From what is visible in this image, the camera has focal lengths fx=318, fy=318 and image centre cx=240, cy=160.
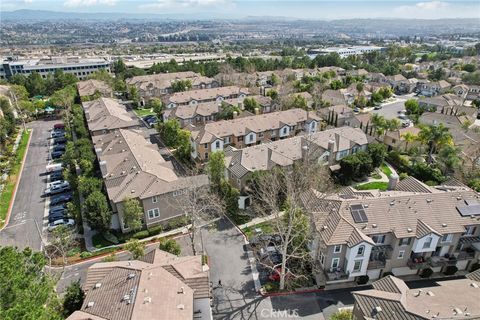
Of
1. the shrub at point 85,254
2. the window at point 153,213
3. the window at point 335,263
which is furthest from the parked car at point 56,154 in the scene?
the window at point 335,263

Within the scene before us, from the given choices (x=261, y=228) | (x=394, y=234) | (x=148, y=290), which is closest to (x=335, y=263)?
(x=394, y=234)

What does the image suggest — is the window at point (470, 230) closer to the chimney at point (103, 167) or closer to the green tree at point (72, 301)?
the green tree at point (72, 301)

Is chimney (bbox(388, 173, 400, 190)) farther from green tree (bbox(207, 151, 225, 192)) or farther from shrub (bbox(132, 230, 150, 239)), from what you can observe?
shrub (bbox(132, 230, 150, 239))

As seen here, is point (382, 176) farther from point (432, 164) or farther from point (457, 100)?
point (457, 100)

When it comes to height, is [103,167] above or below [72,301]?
above

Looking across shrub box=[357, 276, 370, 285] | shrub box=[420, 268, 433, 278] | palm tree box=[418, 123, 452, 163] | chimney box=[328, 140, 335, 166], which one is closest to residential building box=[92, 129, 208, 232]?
shrub box=[357, 276, 370, 285]

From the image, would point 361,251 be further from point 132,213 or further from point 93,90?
point 93,90
